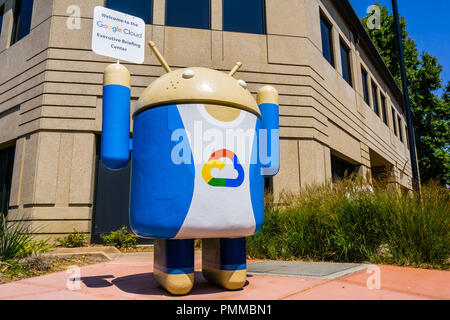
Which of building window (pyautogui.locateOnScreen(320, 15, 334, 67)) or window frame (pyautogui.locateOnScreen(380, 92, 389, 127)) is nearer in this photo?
building window (pyautogui.locateOnScreen(320, 15, 334, 67))

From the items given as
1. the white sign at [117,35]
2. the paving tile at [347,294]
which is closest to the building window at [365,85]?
the white sign at [117,35]

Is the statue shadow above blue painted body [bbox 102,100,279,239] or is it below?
below

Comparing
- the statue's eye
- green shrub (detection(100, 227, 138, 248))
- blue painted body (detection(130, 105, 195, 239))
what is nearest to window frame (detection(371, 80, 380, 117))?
green shrub (detection(100, 227, 138, 248))

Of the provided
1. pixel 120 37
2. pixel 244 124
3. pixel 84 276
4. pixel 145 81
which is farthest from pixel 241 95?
pixel 145 81

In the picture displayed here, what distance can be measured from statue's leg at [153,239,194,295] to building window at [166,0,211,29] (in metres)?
7.54

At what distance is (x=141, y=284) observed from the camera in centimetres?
309

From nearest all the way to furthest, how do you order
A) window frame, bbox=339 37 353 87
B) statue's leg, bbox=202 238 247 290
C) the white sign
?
statue's leg, bbox=202 238 247 290 → the white sign → window frame, bbox=339 37 353 87

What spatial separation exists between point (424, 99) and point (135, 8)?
20261 millimetres

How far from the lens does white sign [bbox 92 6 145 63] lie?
3.18m

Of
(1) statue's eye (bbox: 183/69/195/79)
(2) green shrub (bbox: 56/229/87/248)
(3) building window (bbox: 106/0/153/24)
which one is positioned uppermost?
(3) building window (bbox: 106/0/153/24)

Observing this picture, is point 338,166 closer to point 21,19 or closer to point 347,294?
point 347,294

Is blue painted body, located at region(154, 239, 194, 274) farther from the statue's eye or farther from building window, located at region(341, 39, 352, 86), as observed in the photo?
building window, located at region(341, 39, 352, 86)

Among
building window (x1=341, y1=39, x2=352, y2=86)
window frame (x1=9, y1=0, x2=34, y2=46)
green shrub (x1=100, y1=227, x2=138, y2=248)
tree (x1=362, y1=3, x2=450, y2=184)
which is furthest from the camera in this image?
tree (x1=362, y1=3, x2=450, y2=184)
